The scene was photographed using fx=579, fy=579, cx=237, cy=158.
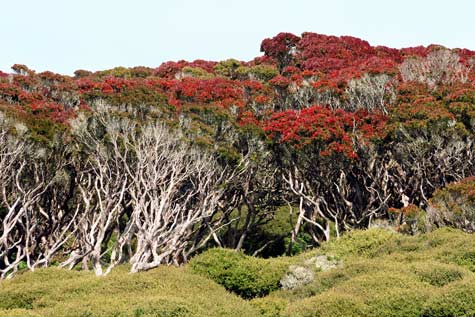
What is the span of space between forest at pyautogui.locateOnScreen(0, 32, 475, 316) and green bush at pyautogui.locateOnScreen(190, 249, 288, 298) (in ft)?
0.21

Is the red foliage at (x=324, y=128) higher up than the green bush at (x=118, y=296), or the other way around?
the red foliage at (x=324, y=128)

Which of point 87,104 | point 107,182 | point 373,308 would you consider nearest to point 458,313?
point 373,308

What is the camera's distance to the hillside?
16406 mm

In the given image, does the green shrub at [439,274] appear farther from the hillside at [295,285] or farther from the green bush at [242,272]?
the green bush at [242,272]

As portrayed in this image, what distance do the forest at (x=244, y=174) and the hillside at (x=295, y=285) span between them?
124 millimetres

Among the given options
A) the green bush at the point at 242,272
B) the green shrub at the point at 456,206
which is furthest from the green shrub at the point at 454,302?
the green shrub at the point at 456,206

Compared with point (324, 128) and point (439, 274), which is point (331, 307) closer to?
point (439, 274)

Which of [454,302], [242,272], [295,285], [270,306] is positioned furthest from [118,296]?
[454,302]

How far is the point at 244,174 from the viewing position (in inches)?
1266

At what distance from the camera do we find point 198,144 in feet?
94.3

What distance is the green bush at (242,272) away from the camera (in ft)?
78.0

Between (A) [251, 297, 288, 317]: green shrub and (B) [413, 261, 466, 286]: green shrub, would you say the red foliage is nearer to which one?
(B) [413, 261, 466, 286]: green shrub

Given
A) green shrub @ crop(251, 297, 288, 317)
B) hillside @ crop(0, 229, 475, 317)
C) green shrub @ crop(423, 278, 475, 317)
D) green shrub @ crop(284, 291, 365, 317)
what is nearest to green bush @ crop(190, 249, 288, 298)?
hillside @ crop(0, 229, 475, 317)

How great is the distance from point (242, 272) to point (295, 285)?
2374 millimetres
